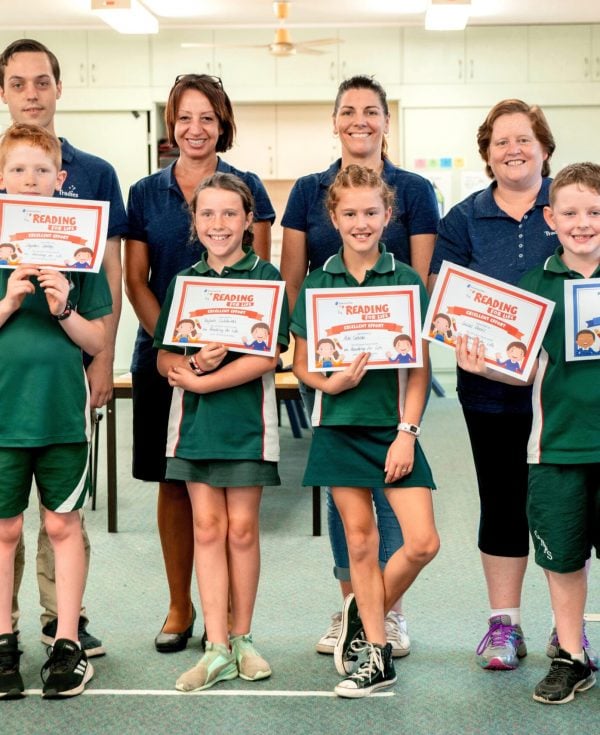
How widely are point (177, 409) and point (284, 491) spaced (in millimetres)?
2352

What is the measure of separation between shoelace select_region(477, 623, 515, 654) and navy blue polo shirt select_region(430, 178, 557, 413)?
0.60m

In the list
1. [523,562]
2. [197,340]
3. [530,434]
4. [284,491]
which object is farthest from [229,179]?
[284,491]

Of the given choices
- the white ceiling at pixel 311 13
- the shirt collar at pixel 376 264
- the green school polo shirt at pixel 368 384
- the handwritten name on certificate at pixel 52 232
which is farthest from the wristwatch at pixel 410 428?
the white ceiling at pixel 311 13

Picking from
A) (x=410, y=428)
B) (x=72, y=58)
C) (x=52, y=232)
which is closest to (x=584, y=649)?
(x=410, y=428)

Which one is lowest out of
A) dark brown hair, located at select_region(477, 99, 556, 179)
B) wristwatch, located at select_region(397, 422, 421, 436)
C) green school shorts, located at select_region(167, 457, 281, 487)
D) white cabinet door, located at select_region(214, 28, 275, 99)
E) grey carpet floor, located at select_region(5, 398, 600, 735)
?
grey carpet floor, located at select_region(5, 398, 600, 735)

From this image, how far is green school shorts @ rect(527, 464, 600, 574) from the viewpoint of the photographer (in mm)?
2342

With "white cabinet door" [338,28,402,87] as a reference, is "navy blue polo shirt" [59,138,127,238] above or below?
below

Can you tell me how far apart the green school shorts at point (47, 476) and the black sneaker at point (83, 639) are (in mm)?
461

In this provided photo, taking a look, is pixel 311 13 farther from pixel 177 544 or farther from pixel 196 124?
pixel 177 544

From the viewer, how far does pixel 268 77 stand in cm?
856

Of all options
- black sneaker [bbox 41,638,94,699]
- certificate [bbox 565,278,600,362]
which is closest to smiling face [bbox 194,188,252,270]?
certificate [bbox 565,278,600,362]

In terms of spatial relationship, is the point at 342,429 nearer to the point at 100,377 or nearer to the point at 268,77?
the point at 100,377

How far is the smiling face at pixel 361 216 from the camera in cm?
245

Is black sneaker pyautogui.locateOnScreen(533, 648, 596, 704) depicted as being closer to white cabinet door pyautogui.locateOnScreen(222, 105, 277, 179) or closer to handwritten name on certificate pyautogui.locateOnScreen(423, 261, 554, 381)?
handwritten name on certificate pyautogui.locateOnScreen(423, 261, 554, 381)
